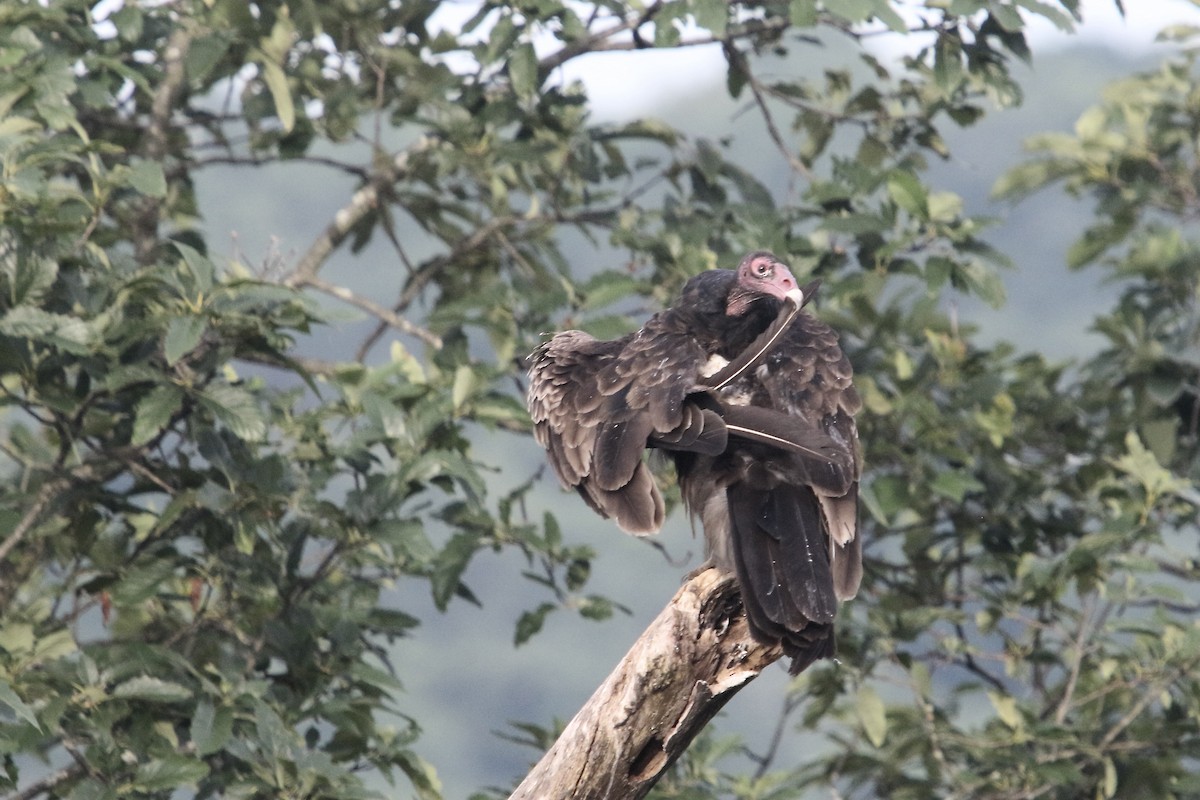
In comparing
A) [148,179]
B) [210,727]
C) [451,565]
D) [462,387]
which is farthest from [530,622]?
[148,179]

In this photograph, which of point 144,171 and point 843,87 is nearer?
point 144,171

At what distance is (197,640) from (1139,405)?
13.5 feet

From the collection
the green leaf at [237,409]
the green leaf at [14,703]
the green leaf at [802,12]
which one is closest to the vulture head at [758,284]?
the green leaf at [802,12]

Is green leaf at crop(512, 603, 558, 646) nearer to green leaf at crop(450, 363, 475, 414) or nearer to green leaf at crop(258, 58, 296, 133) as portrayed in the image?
green leaf at crop(450, 363, 475, 414)

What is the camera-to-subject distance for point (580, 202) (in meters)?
6.52

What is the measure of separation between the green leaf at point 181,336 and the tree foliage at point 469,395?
0.15ft

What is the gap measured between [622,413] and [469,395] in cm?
126

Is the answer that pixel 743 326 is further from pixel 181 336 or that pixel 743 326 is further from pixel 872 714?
pixel 872 714

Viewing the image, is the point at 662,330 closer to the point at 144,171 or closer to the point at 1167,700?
the point at 144,171

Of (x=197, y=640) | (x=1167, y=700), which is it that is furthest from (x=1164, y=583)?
(x=197, y=640)

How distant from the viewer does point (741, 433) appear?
339 cm

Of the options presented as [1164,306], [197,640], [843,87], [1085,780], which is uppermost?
[843,87]

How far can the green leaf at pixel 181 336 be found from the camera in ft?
13.8

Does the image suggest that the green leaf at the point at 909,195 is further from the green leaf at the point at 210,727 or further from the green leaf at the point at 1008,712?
the green leaf at the point at 210,727
